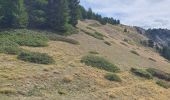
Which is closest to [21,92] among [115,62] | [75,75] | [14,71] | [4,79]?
[4,79]

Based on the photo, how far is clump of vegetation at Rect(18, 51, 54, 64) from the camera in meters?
48.7

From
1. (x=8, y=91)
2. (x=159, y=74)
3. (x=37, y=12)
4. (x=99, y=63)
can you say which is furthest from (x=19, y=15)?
(x=8, y=91)

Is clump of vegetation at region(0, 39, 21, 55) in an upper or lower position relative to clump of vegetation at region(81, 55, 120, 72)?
upper

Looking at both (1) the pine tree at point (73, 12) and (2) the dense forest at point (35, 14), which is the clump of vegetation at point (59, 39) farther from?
(1) the pine tree at point (73, 12)

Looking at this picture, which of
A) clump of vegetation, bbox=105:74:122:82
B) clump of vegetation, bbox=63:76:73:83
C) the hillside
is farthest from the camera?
clump of vegetation, bbox=105:74:122:82

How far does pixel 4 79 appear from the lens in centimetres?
3944

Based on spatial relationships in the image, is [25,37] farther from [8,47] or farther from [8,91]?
[8,91]

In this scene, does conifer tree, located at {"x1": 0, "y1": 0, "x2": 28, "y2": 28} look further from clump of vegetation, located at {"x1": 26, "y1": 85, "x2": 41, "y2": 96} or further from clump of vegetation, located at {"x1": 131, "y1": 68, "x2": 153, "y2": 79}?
clump of vegetation, located at {"x1": 26, "y1": 85, "x2": 41, "y2": 96}

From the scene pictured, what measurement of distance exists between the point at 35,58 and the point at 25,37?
12.9 metres

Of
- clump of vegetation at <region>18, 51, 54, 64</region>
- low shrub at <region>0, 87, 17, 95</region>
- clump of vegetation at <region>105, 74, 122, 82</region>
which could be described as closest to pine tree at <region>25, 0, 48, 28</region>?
clump of vegetation at <region>18, 51, 54, 64</region>

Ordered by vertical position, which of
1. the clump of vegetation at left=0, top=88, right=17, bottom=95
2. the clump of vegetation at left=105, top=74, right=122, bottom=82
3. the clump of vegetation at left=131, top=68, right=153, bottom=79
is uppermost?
the clump of vegetation at left=0, top=88, right=17, bottom=95

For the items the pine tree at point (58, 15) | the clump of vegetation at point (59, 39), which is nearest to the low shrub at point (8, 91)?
the clump of vegetation at point (59, 39)

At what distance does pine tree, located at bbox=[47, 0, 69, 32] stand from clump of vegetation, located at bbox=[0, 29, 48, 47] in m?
8.83

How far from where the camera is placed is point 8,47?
52375 mm
